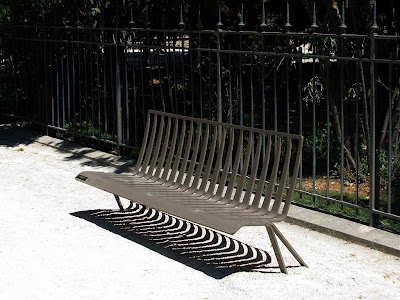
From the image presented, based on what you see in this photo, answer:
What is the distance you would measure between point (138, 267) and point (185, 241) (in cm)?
71

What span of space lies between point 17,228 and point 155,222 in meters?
1.23

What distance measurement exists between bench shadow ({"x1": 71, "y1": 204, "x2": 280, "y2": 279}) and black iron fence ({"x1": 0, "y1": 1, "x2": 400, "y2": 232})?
Result: 1121mm

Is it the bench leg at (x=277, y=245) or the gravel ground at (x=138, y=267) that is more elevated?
the bench leg at (x=277, y=245)

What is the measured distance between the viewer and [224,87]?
9570mm

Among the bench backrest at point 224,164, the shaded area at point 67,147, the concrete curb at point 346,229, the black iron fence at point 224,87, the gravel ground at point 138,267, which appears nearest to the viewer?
the gravel ground at point 138,267

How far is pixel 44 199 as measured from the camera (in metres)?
7.84

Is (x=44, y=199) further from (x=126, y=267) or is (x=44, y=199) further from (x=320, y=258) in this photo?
(x=320, y=258)

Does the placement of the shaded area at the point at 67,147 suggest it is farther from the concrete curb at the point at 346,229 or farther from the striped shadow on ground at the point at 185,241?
the concrete curb at the point at 346,229

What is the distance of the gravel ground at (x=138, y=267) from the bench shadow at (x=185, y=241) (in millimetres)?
29

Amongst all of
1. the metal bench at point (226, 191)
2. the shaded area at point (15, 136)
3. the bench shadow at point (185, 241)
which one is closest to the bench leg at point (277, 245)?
the metal bench at point (226, 191)

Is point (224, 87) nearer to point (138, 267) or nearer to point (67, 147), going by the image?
point (67, 147)

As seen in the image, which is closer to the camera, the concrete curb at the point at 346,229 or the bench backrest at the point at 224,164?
the bench backrest at the point at 224,164

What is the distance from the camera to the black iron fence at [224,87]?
736 cm

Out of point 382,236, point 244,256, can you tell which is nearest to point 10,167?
point 244,256
